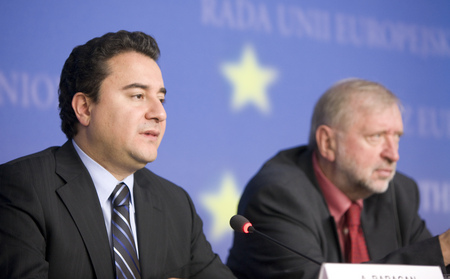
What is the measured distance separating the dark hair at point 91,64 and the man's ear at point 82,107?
0.02m

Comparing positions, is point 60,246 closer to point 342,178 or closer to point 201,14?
point 342,178

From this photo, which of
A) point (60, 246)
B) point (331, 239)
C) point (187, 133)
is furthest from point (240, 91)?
point (60, 246)

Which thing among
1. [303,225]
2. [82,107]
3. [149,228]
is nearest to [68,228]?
[149,228]

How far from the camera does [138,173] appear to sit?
2.32 metres

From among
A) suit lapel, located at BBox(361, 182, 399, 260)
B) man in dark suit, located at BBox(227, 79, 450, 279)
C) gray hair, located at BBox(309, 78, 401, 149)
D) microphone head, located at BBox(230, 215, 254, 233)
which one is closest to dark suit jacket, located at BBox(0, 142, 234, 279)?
microphone head, located at BBox(230, 215, 254, 233)

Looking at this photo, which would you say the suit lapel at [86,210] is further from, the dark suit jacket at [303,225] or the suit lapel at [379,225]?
the suit lapel at [379,225]

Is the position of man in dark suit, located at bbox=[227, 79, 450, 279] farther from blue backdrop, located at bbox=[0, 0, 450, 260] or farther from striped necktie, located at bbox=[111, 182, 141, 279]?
striped necktie, located at bbox=[111, 182, 141, 279]

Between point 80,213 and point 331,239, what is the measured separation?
132 cm

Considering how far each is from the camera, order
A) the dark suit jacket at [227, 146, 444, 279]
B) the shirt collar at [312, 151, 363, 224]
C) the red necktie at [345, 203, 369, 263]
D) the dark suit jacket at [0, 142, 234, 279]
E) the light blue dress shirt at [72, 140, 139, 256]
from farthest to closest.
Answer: the shirt collar at [312, 151, 363, 224], the red necktie at [345, 203, 369, 263], the dark suit jacket at [227, 146, 444, 279], the light blue dress shirt at [72, 140, 139, 256], the dark suit jacket at [0, 142, 234, 279]

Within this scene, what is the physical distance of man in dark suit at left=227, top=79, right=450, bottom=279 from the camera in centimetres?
262

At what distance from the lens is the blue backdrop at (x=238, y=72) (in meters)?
2.68

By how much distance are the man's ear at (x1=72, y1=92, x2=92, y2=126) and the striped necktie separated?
29 cm

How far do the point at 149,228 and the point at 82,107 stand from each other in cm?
52

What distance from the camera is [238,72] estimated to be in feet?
11.1
